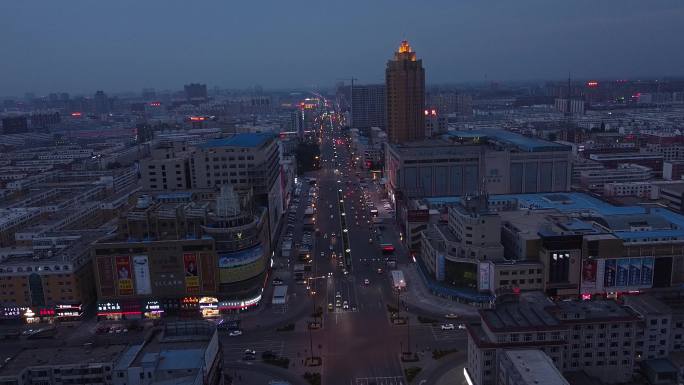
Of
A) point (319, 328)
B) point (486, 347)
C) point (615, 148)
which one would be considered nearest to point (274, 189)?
point (319, 328)

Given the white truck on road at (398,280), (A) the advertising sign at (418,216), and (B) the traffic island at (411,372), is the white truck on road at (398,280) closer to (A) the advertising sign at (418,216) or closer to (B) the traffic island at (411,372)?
(A) the advertising sign at (418,216)

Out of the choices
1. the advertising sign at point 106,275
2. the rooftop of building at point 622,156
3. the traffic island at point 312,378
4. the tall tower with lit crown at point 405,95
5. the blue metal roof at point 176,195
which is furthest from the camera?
the tall tower with lit crown at point 405,95

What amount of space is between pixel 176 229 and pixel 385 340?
2044cm

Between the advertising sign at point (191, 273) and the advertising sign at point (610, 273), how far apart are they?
35.0 meters

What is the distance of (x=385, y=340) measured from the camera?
1703 inches

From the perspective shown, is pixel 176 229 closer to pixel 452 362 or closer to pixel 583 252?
pixel 452 362

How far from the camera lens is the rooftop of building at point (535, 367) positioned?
96.1 ft

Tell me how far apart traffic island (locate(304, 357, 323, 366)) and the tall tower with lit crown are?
75.5 meters

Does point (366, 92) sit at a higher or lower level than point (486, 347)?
higher

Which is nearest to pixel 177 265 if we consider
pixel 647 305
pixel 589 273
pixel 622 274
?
pixel 589 273

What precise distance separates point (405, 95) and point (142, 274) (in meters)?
73.9

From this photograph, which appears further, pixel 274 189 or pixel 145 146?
pixel 145 146

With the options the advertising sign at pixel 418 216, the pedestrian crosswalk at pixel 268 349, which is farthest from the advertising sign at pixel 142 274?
the advertising sign at pixel 418 216

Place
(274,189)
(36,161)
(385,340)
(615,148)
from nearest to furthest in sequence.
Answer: (385,340)
(274,189)
(615,148)
(36,161)
